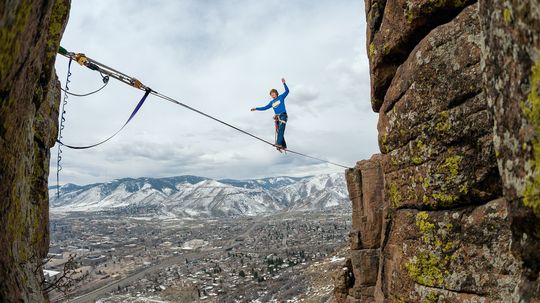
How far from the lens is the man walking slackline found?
26688 mm

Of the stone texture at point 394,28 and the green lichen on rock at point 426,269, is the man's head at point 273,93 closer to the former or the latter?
the stone texture at point 394,28

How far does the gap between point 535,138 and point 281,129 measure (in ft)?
78.2

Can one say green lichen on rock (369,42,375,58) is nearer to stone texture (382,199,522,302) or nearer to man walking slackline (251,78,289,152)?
stone texture (382,199,522,302)

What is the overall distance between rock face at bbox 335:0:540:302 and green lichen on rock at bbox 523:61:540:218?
0.91ft

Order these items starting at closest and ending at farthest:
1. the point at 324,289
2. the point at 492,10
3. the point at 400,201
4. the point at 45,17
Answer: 1. the point at 492,10
2. the point at 45,17
3. the point at 400,201
4. the point at 324,289

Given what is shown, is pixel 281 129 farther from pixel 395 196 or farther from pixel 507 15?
pixel 507 15

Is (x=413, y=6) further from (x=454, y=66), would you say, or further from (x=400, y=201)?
(x=400, y=201)

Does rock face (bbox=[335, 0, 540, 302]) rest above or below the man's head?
below

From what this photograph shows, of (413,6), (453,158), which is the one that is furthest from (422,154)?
(413,6)

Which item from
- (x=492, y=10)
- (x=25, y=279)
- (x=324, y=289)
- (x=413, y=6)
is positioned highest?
(x=413, y=6)

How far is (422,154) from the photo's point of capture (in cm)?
984

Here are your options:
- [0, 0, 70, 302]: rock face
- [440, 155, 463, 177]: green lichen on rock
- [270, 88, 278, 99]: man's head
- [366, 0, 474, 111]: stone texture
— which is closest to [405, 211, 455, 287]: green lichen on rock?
[440, 155, 463, 177]: green lichen on rock

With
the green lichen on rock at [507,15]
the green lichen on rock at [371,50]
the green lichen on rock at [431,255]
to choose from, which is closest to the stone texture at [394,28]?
the green lichen on rock at [371,50]

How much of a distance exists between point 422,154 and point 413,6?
4.01 metres
